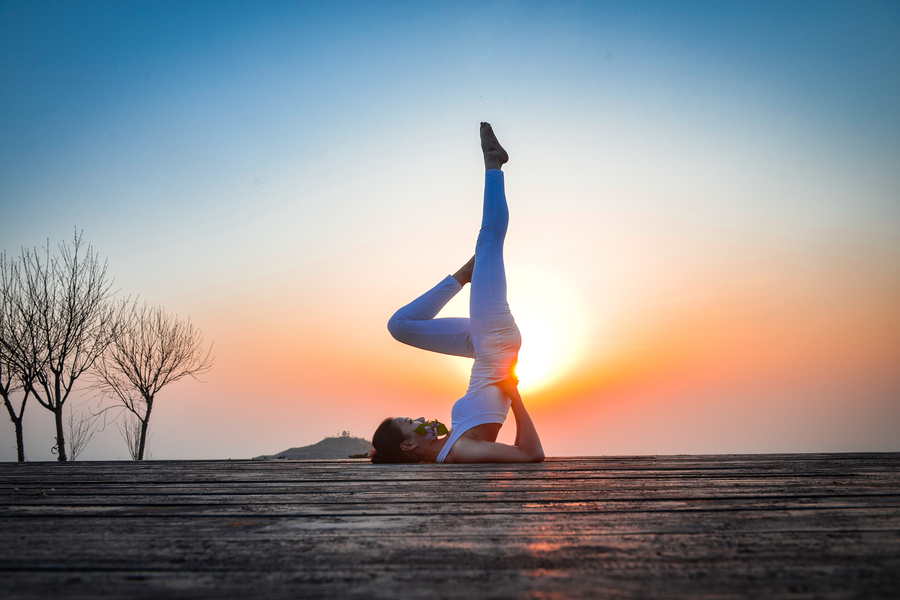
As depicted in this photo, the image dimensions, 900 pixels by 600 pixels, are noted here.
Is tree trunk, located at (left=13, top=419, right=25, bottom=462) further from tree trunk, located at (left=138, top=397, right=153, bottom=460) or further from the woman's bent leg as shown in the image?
the woman's bent leg

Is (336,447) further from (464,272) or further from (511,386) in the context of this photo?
(511,386)

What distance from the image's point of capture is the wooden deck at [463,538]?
2.87 ft

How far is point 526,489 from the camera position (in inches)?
71.7

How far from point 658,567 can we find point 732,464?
7.02 ft

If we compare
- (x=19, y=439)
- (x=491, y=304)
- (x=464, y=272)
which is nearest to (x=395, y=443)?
(x=491, y=304)

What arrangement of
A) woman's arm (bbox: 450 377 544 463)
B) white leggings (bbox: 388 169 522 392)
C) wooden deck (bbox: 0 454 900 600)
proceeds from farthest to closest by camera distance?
white leggings (bbox: 388 169 522 392), woman's arm (bbox: 450 377 544 463), wooden deck (bbox: 0 454 900 600)

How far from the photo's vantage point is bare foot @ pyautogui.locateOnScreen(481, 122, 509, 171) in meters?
3.42

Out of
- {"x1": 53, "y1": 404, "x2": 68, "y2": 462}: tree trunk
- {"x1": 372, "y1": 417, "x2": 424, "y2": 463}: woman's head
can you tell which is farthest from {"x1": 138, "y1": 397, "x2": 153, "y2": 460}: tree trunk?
{"x1": 372, "y1": 417, "x2": 424, "y2": 463}: woman's head

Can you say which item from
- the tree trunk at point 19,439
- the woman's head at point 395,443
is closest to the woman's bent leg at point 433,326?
the woman's head at point 395,443

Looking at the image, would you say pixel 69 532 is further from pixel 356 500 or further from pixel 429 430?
pixel 429 430

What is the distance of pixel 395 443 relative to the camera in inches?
130

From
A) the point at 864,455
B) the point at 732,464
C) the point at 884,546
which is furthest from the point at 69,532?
the point at 864,455

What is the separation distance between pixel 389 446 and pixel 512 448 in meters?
0.82

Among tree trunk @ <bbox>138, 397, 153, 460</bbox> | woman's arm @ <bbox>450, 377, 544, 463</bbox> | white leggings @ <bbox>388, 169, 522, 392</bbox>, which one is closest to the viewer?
woman's arm @ <bbox>450, 377, 544, 463</bbox>
